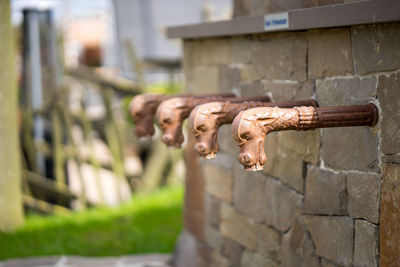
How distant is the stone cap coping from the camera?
208 cm

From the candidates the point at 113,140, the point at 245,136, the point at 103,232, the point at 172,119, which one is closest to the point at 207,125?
the point at 245,136

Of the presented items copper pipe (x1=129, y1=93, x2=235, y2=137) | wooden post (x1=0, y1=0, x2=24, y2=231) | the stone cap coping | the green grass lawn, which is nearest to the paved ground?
the green grass lawn

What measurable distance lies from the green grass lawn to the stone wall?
3.59ft

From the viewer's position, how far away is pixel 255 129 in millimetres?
2176

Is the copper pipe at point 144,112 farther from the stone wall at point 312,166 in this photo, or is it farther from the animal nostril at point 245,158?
the animal nostril at point 245,158

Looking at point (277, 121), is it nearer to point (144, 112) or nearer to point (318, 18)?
point (318, 18)

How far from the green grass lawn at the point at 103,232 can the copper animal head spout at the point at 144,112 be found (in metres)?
1.71

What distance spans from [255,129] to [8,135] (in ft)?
11.1

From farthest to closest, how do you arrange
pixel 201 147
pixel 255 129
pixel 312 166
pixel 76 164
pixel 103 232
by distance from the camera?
pixel 76 164 < pixel 103 232 < pixel 312 166 < pixel 201 147 < pixel 255 129

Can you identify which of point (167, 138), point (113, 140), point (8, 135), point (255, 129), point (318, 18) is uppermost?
point (318, 18)

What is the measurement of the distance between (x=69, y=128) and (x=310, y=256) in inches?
161

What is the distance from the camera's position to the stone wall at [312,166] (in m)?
2.24

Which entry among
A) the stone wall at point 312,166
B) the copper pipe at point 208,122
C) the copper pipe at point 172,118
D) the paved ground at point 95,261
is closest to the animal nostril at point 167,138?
the copper pipe at point 172,118

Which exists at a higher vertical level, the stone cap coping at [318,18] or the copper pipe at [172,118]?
the stone cap coping at [318,18]
